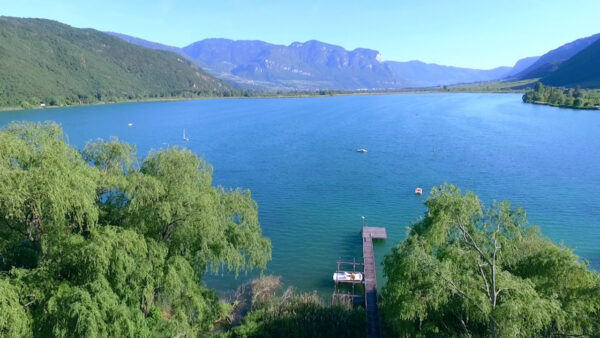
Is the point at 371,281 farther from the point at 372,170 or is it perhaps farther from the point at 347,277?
the point at 372,170

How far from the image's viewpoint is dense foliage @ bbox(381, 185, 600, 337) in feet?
43.8

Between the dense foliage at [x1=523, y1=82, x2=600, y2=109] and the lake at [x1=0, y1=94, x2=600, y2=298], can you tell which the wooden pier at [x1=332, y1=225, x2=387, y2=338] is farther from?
the dense foliage at [x1=523, y1=82, x2=600, y2=109]

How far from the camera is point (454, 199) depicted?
18.4 metres

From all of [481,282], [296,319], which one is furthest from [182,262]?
[481,282]

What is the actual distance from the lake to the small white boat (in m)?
0.85

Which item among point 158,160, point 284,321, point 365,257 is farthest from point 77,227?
point 365,257

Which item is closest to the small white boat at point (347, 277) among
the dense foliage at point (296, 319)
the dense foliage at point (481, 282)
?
the dense foliage at point (296, 319)

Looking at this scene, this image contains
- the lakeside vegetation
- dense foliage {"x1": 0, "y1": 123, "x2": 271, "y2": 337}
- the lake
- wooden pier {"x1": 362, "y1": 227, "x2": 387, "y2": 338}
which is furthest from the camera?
the lake

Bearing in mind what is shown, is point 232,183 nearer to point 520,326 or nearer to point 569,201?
point 569,201

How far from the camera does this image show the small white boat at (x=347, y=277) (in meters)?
29.9

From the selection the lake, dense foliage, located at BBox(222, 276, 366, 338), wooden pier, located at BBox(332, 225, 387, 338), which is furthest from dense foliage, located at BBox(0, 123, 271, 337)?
the lake

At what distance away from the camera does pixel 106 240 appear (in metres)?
16.1

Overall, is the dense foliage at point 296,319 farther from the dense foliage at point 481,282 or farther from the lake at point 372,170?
the lake at point 372,170

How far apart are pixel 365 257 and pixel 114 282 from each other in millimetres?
21403
